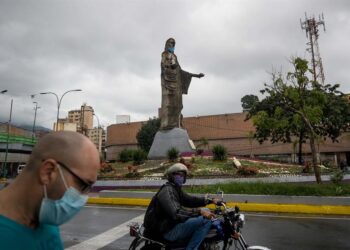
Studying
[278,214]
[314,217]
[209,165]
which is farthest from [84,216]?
[209,165]

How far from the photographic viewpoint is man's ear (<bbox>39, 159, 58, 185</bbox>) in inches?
60.5

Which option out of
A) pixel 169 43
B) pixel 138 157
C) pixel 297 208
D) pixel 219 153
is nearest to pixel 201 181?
pixel 219 153

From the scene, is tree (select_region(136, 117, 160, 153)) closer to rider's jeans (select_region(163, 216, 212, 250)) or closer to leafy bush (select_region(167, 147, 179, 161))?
leafy bush (select_region(167, 147, 179, 161))

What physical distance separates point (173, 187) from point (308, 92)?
11655mm

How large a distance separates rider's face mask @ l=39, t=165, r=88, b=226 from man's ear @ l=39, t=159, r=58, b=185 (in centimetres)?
3

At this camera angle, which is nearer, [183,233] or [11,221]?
[11,221]

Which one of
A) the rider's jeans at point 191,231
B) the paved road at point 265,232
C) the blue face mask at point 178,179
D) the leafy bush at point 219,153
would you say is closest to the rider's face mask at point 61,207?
the rider's jeans at point 191,231

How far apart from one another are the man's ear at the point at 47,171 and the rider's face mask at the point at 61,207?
0.03 meters

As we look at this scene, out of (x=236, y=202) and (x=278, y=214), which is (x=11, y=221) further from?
(x=236, y=202)

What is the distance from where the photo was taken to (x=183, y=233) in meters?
4.47

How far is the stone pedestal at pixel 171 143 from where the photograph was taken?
2736 cm

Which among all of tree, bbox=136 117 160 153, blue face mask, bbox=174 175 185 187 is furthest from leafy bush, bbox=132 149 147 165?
tree, bbox=136 117 160 153

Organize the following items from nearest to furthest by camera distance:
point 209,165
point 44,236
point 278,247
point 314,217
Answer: point 44,236
point 278,247
point 314,217
point 209,165

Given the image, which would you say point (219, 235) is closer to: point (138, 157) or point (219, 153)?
Answer: point (219, 153)
